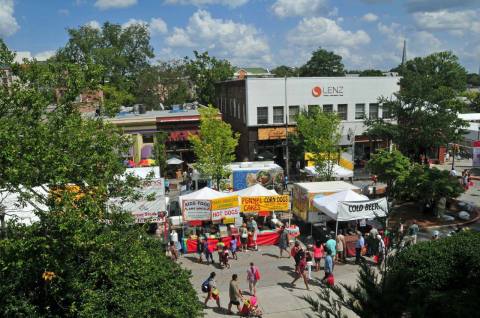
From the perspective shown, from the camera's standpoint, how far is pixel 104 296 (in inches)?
341

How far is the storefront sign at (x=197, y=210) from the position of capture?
19.1 metres

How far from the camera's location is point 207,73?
190 feet

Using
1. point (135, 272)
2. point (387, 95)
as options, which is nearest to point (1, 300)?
point (135, 272)

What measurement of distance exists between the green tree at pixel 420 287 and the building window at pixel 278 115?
75.9ft

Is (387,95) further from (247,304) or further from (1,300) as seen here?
(1,300)

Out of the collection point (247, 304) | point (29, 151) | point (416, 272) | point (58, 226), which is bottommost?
point (247, 304)

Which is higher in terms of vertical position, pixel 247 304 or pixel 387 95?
pixel 387 95

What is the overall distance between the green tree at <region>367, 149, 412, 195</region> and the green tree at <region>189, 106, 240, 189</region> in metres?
8.78

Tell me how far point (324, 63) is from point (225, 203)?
276ft

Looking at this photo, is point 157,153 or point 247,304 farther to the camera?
point 157,153

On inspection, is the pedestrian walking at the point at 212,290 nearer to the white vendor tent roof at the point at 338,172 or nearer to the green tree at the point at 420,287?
the green tree at the point at 420,287

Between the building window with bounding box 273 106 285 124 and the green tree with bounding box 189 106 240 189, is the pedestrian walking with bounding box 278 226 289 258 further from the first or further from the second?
the building window with bounding box 273 106 285 124

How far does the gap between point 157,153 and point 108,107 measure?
22190mm

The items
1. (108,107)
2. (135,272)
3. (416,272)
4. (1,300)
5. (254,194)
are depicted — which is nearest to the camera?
(1,300)
